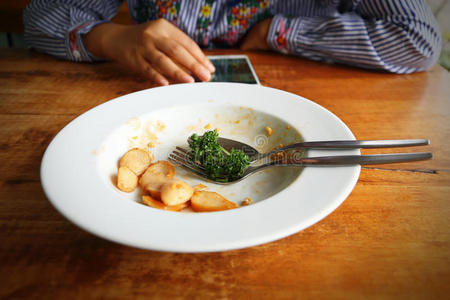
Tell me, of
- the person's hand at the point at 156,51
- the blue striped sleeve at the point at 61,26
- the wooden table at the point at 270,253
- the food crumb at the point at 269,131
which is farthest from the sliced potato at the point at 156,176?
the blue striped sleeve at the point at 61,26

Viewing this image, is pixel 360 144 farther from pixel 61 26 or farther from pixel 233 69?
pixel 61 26

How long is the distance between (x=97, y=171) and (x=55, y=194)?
0.32ft

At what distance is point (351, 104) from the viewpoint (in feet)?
3.29

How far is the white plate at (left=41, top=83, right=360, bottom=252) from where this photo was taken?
421mm

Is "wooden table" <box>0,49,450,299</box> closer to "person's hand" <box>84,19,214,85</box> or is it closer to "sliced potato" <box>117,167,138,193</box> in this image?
"sliced potato" <box>117,167,138,193</box>

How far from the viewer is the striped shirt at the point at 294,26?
1.26m

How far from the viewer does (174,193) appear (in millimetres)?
541

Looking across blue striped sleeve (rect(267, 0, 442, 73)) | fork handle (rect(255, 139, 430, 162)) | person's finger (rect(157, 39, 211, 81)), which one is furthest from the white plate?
blue striped sleeve (rect(267, 0, 442, 73))

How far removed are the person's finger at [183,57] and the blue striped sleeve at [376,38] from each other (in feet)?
1.44

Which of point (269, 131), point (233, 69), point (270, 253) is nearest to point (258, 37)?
point (233, 69)

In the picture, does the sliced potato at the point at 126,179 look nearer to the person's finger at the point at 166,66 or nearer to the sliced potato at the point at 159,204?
the sliced potato at the point at 159,204

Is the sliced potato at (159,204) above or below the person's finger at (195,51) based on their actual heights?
below

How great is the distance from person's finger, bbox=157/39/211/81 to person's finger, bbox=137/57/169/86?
0.09 m

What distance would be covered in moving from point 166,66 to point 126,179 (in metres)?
0.61
